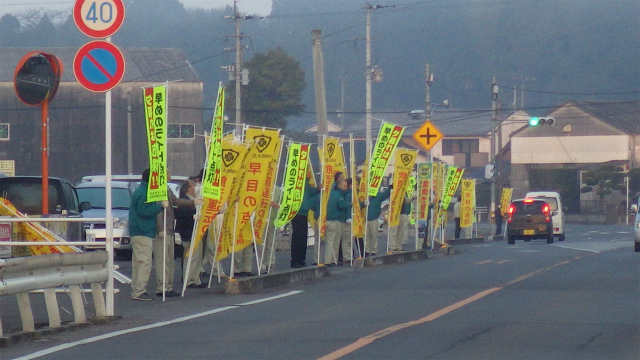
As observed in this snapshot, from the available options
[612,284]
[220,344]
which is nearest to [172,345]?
[220,344]

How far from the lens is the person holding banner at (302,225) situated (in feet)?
58.3

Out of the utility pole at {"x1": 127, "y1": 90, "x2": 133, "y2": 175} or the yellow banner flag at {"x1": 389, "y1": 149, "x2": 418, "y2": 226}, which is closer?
the yellow banner flag at {"x1": 389, "y1": 149, "x2": 418, "y2": 226}

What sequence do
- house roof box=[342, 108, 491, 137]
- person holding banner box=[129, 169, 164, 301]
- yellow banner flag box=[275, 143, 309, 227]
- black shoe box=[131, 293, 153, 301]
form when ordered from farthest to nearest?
house roof box=[342, 108, 491, 137] → yellow banner flag box=[275, 143, 309, 227] → black shoe box=[131, 293, 153, 301] → person holding banner box=[129, 169, 164, 301]

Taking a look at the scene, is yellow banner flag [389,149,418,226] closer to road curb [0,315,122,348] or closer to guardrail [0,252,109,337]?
road curb [0,315,122,348]

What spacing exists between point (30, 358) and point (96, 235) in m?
11.7

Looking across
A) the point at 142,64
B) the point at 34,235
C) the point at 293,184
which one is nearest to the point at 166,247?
the point at 34,235

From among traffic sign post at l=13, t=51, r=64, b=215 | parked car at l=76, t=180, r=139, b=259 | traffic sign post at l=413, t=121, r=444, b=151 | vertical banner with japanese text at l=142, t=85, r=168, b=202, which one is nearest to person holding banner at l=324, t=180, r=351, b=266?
parked car at l=76, t=180, r=139, b=259

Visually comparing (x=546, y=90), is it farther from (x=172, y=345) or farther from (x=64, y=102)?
(x=172, y=345)

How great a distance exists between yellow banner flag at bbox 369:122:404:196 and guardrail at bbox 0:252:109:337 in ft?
34.0

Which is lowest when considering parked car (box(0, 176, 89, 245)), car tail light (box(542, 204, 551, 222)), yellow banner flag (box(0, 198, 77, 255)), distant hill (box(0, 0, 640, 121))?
car tail light (box(542, 204, 551, 222))

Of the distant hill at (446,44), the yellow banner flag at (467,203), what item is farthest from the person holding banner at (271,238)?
the distant hill at (446,44)

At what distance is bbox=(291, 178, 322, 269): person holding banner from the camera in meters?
17.8

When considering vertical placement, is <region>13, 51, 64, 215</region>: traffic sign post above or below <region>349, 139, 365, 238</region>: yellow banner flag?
above

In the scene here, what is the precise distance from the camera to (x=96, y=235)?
762 inches
